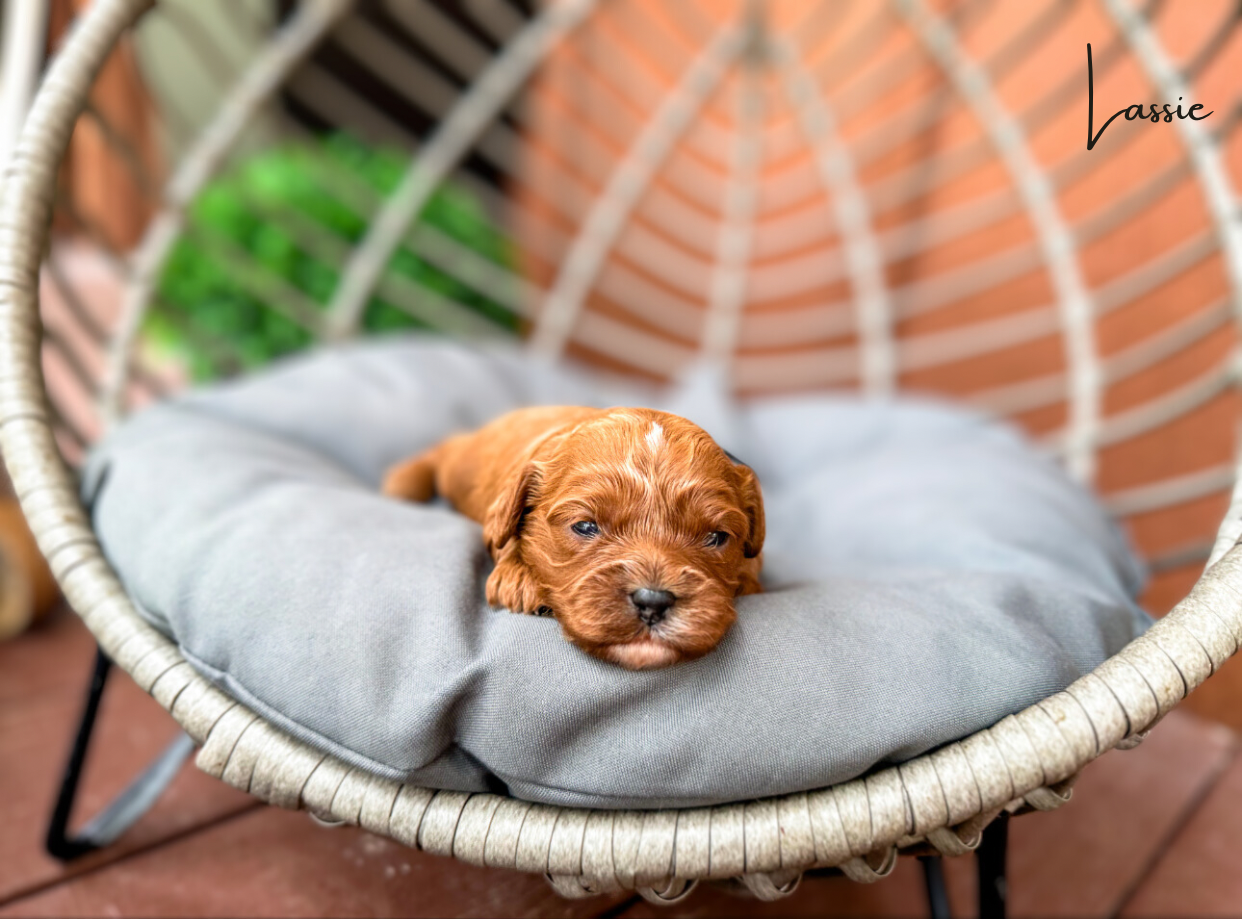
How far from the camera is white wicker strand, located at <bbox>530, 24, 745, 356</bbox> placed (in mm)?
2203

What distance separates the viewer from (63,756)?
4.31 feet

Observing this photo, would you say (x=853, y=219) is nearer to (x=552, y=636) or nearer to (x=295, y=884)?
(x=552, y=636)

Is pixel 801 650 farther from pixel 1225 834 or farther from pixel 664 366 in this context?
pixel 664 366

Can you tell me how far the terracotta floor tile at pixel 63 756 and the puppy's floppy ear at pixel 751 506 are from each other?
0.78 meters

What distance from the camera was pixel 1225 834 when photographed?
134cm

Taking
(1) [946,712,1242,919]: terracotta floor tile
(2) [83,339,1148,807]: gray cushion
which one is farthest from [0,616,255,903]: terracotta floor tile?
(1) [946,712,1242,919]: terracotta floor tile

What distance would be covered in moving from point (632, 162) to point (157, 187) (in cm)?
115

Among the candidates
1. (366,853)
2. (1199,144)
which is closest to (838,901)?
(366,853)

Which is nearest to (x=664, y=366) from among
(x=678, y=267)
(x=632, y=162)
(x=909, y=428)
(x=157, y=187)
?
(x=678, y=267)

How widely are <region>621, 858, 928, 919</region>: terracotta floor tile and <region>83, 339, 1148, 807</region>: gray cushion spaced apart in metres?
0.39

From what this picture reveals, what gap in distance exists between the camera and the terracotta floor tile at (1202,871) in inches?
47.6

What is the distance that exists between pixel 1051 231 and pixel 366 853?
162 centimetres

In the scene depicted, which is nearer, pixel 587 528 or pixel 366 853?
pixel 587 528

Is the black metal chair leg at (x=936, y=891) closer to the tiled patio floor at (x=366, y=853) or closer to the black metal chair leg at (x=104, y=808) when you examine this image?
the tiled patio floor at (x=366, y=853)
